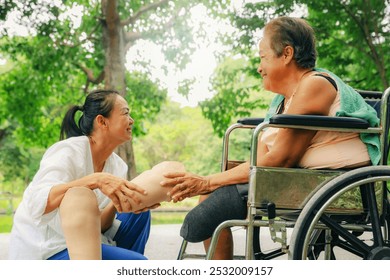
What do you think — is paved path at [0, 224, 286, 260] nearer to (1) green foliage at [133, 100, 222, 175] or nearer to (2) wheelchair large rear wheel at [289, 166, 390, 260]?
(2) wheelchair large rear wheel at [289, 166, 390, 260]

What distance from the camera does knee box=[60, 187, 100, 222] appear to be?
1.65 m

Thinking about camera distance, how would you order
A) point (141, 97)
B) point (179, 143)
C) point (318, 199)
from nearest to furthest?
point (318, 199) → point (141, 97) → point (179, 143)

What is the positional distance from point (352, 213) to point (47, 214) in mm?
865

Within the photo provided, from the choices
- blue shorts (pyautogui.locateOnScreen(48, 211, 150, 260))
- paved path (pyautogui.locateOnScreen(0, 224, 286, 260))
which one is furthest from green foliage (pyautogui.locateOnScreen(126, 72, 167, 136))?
blue shorts (pyautogui.locateOnScreen(48, 211, 150, 260))

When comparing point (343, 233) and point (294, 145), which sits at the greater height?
point (294, 145)

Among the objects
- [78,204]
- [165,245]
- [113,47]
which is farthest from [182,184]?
[113,47]

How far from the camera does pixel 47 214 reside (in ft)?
5.94

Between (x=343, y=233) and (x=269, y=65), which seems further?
(x=269, y=65)

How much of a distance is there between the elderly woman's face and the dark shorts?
1.09ft

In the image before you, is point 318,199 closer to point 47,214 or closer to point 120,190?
point 120,190

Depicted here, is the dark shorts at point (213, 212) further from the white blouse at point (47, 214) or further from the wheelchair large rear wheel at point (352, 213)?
the white blouse at point (47, 214)

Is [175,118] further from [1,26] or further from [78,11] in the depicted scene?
[1,26]
